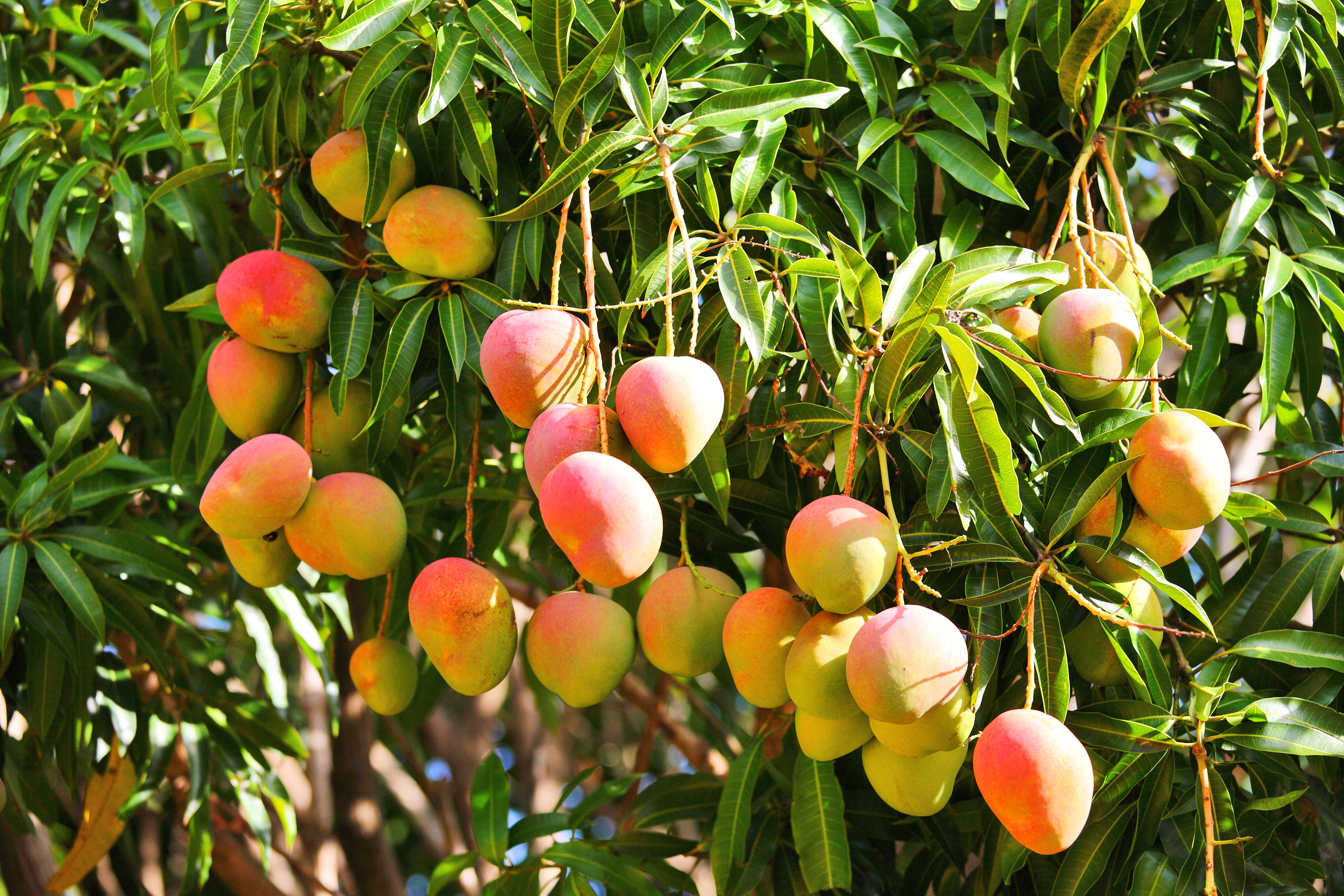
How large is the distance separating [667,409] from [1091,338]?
382 mm

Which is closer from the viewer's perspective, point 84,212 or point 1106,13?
point 1106,13

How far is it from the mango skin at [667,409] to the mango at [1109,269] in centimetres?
42

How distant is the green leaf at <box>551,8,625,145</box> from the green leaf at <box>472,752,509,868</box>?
2.90 ft

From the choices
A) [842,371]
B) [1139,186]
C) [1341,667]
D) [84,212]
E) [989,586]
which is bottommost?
[1139,186]

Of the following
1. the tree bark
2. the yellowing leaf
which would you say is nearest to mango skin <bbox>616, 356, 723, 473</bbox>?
the yellowing leaf

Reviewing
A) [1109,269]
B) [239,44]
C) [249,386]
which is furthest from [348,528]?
[1109,269]

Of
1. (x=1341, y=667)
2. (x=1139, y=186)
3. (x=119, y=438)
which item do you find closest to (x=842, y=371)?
(x=1341, y=667)

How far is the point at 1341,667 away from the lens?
0.95 m

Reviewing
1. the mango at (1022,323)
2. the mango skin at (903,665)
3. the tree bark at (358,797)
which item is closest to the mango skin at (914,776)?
the mango skin at (903,665)

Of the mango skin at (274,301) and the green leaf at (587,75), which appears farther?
the mango skin at (274,301)

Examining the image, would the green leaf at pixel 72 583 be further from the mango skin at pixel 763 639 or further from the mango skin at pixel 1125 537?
the mango skin at pixel 1125 537

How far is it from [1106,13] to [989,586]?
53 centimetres

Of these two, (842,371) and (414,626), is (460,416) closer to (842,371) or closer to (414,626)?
(414,626)

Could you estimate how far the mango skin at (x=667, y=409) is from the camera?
768 millimetres
